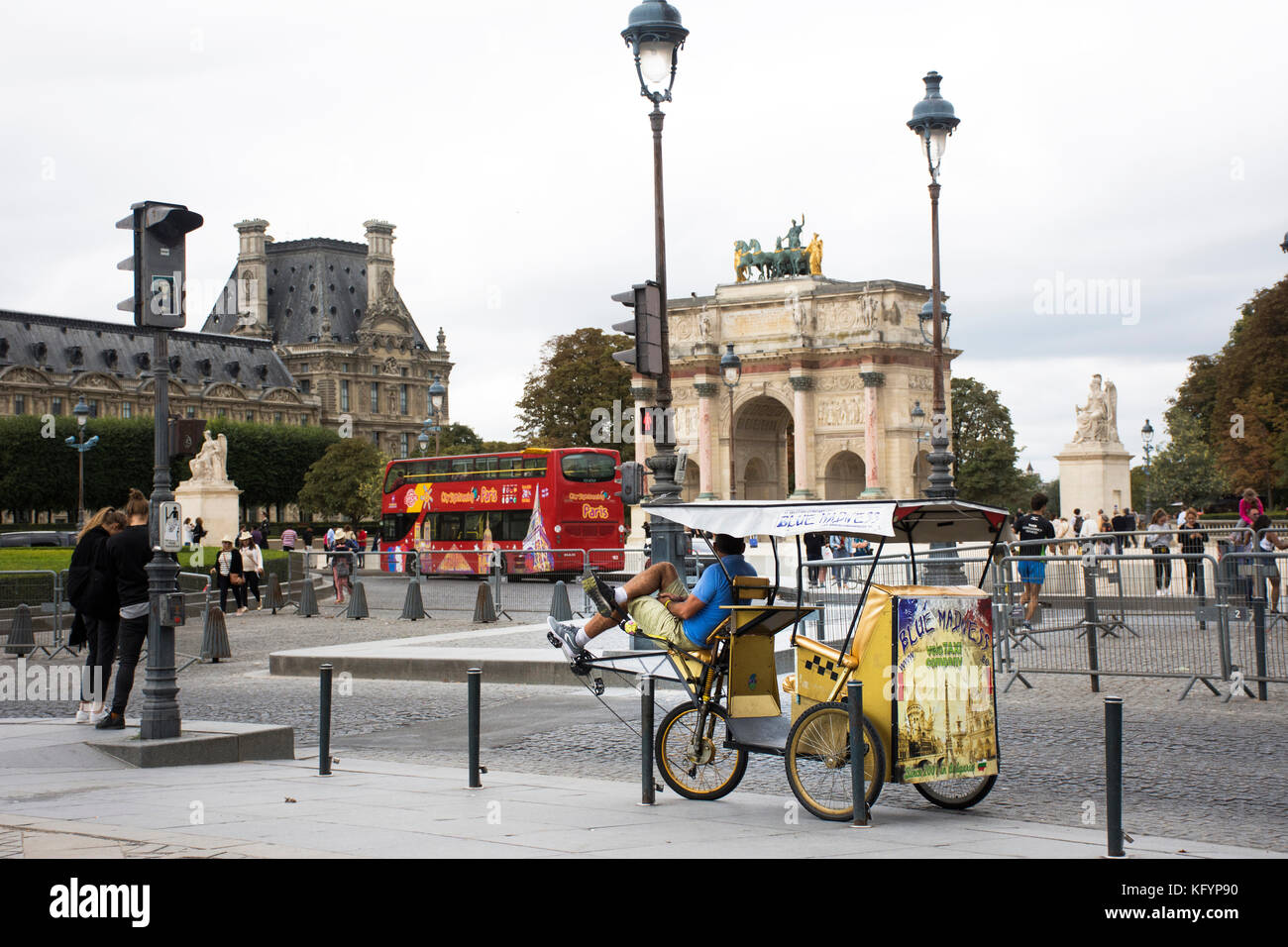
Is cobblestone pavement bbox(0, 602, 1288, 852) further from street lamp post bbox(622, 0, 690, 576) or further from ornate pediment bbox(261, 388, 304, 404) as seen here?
ornate pediment bbox(261, 388, 304, 404)

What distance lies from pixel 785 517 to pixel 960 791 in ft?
6.08

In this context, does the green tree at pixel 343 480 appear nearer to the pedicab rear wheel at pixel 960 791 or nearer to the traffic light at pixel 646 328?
the traffic light at pixel 646 328

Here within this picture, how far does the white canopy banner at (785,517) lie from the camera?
8.02 meters

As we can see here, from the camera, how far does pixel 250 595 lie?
113 ft

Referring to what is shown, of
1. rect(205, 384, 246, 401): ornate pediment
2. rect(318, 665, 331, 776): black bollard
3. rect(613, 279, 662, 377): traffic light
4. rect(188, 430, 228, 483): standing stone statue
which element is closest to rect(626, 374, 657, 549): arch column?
rect(188, 430, 228, 483): standing stone statue

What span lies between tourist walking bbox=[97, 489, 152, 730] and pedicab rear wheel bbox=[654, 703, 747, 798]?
4.90 metres

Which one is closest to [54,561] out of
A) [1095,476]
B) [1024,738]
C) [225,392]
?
[1095,476]

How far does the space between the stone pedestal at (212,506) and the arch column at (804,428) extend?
112ft

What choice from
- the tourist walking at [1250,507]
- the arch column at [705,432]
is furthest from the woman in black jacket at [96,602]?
the arch column at [705,432]

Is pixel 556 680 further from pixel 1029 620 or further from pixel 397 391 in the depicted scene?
pixel 397 391

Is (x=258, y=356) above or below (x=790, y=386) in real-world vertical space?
above
